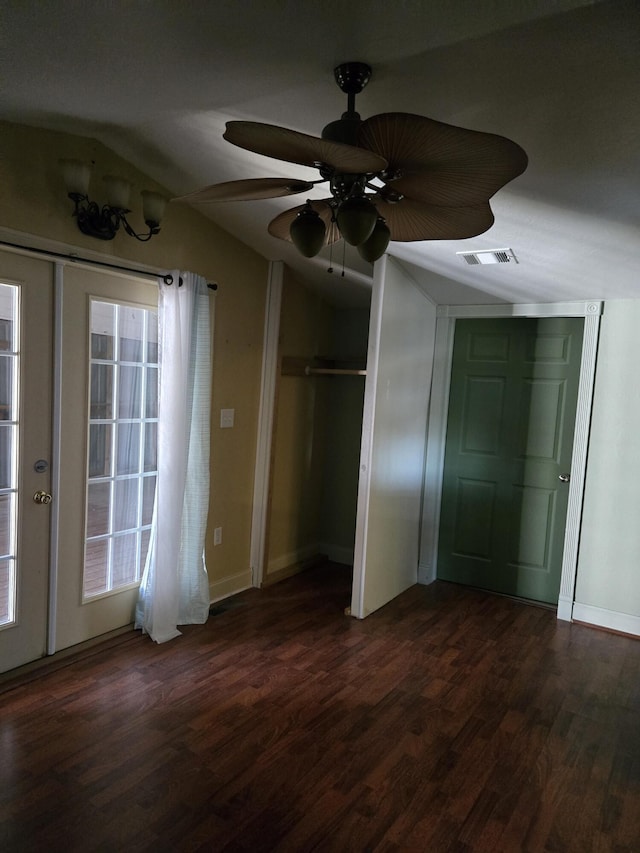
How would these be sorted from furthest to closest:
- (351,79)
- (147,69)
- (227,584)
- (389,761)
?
(227,584) → (389,761) → (147,69) → (351,79)

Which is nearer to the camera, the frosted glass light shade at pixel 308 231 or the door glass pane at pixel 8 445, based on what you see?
the frosted glass light shade at pixel 308 231

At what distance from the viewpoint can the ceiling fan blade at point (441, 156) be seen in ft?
3.67

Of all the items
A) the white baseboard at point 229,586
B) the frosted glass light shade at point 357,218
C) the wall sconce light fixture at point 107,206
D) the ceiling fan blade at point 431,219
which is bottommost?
the white baseboard at point 229,586

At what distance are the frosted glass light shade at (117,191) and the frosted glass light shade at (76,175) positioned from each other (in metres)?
0.11

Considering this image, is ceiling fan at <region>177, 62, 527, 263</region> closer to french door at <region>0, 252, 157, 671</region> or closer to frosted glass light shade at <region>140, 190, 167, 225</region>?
frosted glass light shade at <region>140, 190, 167, 225</region>

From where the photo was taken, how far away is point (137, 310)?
2.93 meters

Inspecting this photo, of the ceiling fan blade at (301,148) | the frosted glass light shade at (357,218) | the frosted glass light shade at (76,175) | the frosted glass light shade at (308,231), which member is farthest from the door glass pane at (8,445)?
the frosted glass light shade at (357,218)

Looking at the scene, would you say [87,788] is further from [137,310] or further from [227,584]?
[137,310]

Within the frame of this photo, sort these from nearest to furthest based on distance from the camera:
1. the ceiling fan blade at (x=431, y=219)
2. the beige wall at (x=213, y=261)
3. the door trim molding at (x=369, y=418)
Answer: the ceiling fan blade at (x=431, y=219) → the beige wall at (x=213, y=261) → the door trim molding at (x=369, y=418)

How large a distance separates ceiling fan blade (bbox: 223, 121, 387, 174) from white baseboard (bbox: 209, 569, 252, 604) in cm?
287

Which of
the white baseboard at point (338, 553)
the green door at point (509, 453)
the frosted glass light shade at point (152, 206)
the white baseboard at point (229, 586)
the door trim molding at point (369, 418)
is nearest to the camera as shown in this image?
the frosted glass light shade at point (152, 206)

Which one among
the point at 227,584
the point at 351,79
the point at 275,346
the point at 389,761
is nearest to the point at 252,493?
the point at 227,584

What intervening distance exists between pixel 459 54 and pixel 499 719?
2.51m

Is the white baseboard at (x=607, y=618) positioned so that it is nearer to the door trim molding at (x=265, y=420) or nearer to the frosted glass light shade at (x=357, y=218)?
the door trim molding at (x=265, y=420)
